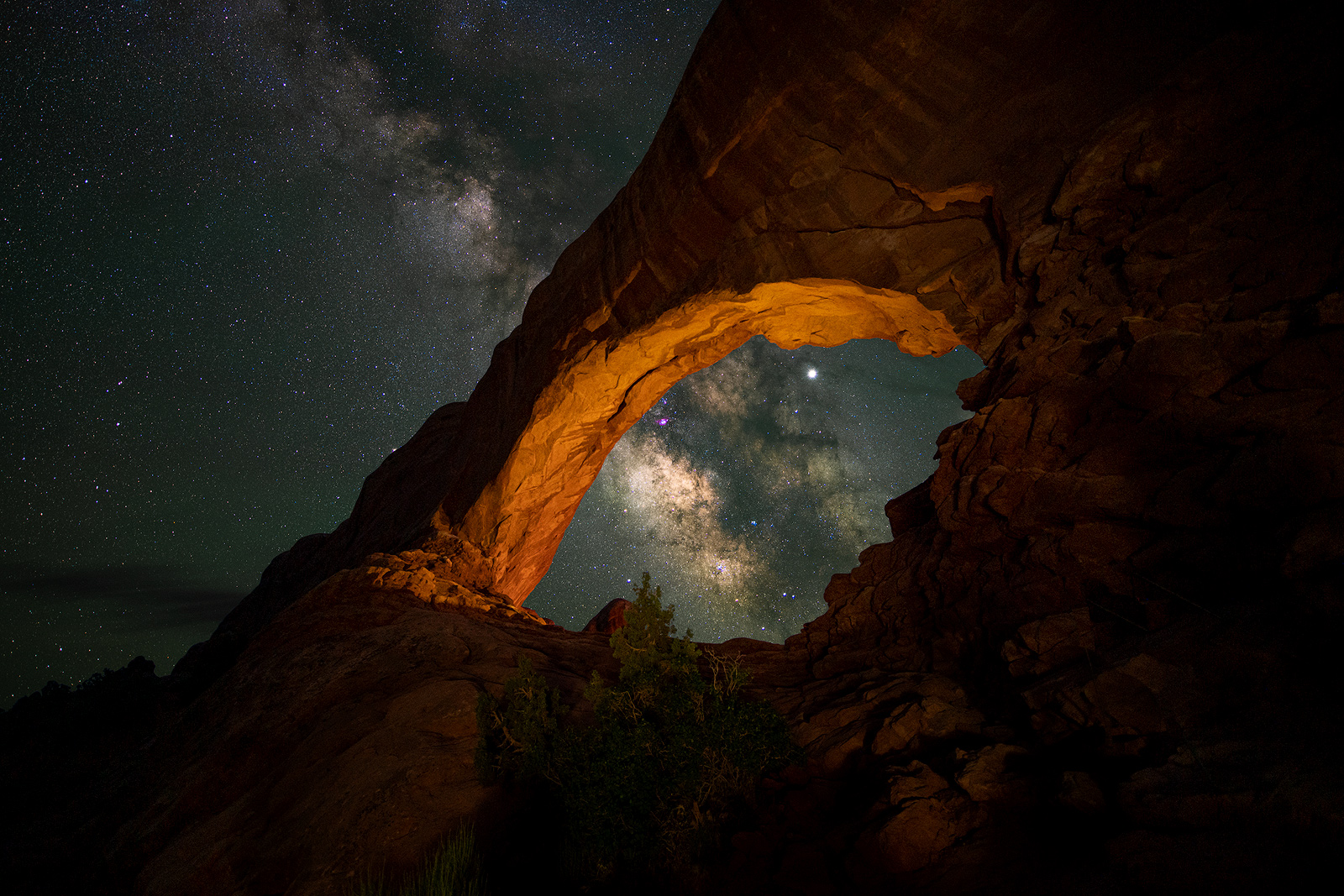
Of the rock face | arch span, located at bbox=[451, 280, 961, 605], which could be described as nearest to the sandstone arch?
the rock face

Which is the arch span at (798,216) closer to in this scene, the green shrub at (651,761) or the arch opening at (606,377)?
the arch opening at (606,377)

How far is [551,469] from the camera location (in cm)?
1694

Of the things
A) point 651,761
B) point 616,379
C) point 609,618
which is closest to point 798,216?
point 616,379

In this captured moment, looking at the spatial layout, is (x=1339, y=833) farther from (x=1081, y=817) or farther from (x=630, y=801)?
(x=630, y=801)

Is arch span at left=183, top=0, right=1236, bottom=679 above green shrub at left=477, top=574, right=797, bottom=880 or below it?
above

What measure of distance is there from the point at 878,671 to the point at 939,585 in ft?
4.40

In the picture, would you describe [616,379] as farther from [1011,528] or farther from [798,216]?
[1011,528]

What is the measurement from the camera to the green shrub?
516 cm

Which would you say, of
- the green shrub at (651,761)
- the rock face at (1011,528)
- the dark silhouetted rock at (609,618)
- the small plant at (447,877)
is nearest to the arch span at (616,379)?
the rock face at (1011,528)

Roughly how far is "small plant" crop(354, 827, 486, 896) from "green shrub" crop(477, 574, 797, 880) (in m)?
0.82

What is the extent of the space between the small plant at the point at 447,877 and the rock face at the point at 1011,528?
1.26ft

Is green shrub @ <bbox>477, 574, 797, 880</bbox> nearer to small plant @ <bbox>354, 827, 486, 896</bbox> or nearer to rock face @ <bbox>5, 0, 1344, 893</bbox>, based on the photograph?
rock face @ <bbox>5, 0, 1344, 893</bbox>

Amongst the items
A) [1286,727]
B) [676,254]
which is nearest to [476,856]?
[1286,727]

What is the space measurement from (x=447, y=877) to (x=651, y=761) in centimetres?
208
